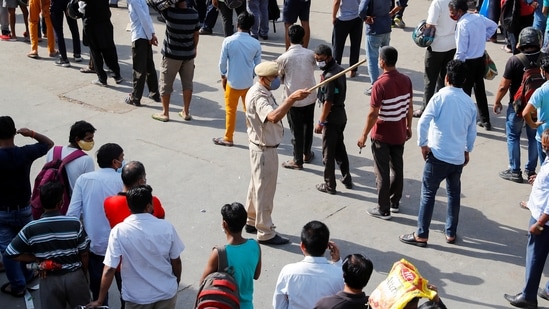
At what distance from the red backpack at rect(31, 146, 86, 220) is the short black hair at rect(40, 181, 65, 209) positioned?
584 mm

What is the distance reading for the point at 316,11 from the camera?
15.5m

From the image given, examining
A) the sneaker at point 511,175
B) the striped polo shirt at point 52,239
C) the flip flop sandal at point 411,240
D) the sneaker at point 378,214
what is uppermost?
the striped polo shirt at point 52,239

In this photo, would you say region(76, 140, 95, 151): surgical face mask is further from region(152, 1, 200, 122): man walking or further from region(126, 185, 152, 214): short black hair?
region(152, 1, 200, 122): man walking

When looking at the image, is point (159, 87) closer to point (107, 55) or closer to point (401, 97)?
point (107, 55)

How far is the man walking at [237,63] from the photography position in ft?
32.2

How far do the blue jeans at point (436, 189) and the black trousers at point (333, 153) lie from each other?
4.03ft

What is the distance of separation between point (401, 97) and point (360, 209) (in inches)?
53.0

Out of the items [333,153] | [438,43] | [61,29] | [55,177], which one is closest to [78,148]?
[55,177]

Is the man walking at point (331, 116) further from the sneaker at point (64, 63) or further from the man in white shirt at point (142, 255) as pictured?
the sneaker at point (64, 63)

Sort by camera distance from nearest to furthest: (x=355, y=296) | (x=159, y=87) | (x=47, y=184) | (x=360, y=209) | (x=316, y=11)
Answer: (x=355, y=296), (x=47, y=184), (x=360, y=209), (x=159, y=87), (x=316, y=11)

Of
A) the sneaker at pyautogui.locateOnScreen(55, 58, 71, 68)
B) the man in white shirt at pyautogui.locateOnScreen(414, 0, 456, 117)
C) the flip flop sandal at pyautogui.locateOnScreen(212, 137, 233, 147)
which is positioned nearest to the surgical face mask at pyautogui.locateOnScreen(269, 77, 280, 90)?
the flip flop sandal at pyautogui.locateOnScreen(212, 137, 233, 147)

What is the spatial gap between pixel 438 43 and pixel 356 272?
6.11 m

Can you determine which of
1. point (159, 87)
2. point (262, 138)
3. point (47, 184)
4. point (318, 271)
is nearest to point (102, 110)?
point (159, 87)

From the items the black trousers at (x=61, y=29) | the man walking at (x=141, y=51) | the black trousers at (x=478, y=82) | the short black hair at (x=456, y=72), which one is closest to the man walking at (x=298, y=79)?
the short black hair at (x=456, y=72)
